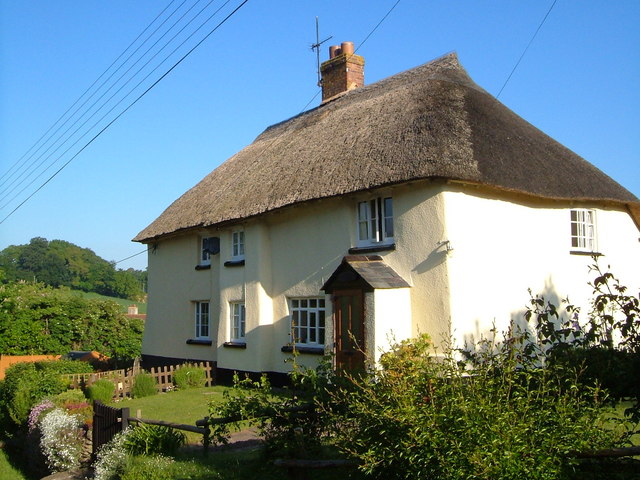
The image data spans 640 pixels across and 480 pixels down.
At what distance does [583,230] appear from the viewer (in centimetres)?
1573

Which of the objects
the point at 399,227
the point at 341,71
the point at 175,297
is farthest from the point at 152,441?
the point at 341,71

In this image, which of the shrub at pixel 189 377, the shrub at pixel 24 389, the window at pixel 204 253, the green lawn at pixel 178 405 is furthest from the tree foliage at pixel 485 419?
the window at pixel 204 253

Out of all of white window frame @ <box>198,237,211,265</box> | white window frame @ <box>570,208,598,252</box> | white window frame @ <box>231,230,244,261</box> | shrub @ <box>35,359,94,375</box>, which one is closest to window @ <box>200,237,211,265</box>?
white window frame @ <box>198,237,211,265</box>

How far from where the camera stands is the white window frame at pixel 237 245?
18.7 meters

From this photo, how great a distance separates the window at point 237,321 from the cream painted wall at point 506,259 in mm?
7356

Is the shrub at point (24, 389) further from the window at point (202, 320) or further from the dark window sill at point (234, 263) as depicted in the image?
the dark window sill at point (234, 263)

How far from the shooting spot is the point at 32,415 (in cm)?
1369

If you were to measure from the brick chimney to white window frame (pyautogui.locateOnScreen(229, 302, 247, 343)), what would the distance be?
8.26m

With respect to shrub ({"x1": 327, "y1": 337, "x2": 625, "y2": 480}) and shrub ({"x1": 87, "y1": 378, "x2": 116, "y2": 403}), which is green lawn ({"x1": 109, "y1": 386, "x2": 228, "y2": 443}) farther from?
shrub ({"x1": 327, "y1": 337, "x2": 625, "y2": 480})

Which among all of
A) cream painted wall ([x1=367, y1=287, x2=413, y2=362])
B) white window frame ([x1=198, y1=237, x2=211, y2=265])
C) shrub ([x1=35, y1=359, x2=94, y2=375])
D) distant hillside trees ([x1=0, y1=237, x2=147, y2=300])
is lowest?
shrub ([x1=35, y1=359, x2=94, y2=375])

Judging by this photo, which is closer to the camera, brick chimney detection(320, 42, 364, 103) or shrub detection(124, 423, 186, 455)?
shrub detection(124, 423, 186, 455)

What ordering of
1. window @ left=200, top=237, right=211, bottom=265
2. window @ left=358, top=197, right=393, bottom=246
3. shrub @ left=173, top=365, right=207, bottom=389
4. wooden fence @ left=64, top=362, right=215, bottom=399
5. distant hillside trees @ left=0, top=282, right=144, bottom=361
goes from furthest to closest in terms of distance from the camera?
distant hillside trees @ left=0, top=282, right=144, bottom=361 < window @ left=200, top=237, right=211, bottom=265 < shrub @ left=173, top=365, right=207, bottom=389 < wooden fence @ left=64, top=362, right=215, bottom=399 < window @ left=358, top=197, right=393, bottom=246

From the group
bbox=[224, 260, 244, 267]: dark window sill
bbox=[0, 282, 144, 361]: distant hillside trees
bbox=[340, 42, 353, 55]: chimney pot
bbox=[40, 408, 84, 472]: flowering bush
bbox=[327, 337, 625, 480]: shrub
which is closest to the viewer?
bbox=[327, 337, 625, 480]: shrub

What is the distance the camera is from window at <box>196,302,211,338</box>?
21.0m
